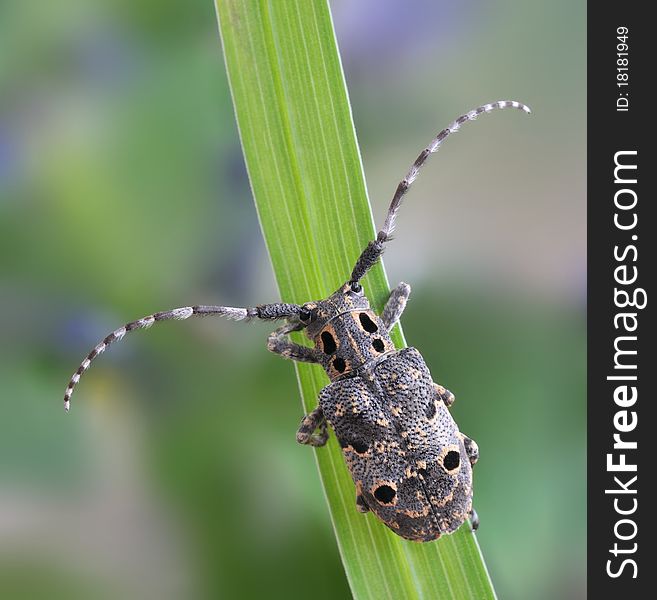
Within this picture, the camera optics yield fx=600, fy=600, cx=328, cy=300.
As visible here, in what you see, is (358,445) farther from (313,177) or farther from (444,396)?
(313,177)

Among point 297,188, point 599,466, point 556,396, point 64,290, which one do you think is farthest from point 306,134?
point 599,466

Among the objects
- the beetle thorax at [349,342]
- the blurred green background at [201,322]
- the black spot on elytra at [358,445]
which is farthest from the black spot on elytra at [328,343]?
the blurred green background at [201,322]

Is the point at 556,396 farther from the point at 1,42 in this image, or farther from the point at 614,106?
the point at 1,42

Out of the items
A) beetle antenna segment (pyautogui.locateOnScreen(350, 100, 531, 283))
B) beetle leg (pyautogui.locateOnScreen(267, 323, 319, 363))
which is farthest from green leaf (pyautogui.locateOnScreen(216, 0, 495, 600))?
beetle leg (pyautogui.locateOnScreen(267, 323, 319, 363))

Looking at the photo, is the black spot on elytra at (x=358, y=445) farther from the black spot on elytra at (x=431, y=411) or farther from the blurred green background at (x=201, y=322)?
the blurred green background at (x=201, y=322)

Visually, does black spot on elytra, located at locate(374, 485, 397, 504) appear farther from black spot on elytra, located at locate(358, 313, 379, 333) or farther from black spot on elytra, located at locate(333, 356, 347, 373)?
black spot on elytra, located at locate(358, 313, 379, 333)

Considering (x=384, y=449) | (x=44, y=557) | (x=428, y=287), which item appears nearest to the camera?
(x=384, y=449)
